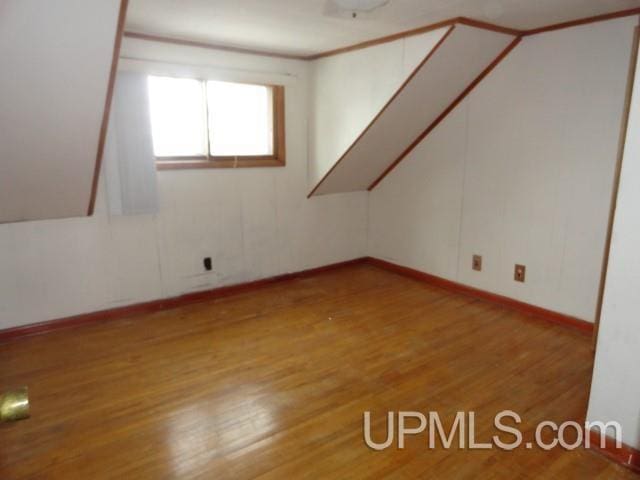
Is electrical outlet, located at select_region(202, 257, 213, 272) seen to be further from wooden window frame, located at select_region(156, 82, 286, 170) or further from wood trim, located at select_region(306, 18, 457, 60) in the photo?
wood trim, located at select_region(306, 18, 457, 60)

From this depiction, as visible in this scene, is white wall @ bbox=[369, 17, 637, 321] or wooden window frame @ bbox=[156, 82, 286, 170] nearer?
white wall @ bbox=[369, 17, 637, 321]

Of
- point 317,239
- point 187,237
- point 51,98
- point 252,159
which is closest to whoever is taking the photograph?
point 51,98

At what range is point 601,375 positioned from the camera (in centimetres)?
Answer: 182

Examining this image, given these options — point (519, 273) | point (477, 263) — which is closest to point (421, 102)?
point (477, 263)

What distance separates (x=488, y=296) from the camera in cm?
350

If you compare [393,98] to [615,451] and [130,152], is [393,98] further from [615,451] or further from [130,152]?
[615,451]

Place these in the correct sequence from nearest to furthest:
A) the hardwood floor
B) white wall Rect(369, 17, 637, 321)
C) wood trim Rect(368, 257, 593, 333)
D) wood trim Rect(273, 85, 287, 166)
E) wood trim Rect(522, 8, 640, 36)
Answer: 1. the hardwood floor
2. wood trim Rect(522, 8, 640, 36)
3. white wall Rect(369, 17, 637, 321)
4. wood trim Rect(368, 257, 593, 333)
5. wood trim Rect(273, 85, 287, 166)

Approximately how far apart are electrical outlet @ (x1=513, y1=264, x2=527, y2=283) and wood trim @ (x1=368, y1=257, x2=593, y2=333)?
0.58 ft

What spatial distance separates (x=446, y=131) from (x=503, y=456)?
260 cm

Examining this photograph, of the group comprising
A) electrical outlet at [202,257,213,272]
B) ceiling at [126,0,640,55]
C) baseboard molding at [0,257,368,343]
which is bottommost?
baseboard molding at [0,257,368,343]

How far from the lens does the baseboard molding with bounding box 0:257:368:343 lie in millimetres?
2869

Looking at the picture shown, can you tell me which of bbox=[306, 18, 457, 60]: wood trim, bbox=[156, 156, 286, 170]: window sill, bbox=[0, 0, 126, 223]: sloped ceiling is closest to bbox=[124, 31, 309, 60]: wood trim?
bbox=[306, 18, 457, 60]: wood trim

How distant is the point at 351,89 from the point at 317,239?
4.91ft

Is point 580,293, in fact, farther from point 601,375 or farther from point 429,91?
point 429,91
